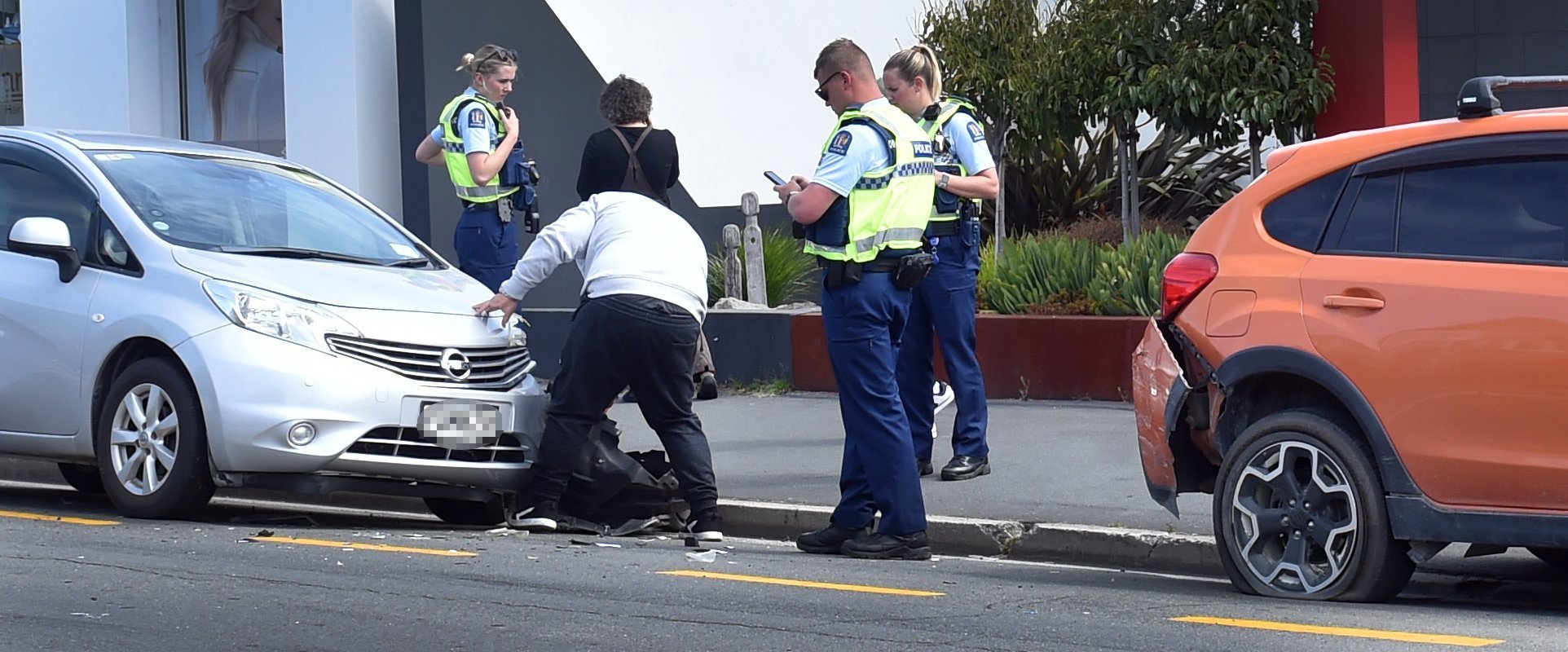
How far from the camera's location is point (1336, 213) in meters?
6.07

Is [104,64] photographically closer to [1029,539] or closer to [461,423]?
[461,423]

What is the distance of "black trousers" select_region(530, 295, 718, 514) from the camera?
759 cm

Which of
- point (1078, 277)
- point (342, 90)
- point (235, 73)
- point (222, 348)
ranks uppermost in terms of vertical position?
point (235, 73)

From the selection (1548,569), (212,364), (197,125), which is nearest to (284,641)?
(212,364)

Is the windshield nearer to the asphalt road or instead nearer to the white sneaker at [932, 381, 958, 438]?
the asphalt road

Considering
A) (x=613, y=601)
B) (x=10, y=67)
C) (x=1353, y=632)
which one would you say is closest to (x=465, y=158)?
(x=613, y=601)

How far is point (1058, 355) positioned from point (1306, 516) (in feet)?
18.4

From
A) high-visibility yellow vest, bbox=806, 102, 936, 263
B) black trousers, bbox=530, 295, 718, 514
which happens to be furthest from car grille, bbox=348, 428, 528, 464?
high-visibility yellow vest, bbox=806, 102, 936, 263

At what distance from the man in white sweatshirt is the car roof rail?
311 centimetres

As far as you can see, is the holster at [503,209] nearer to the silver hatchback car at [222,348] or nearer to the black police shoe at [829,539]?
the silver hatchback car at [222,348]

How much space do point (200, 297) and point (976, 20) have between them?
8.54 meters

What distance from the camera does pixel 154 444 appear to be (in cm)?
761

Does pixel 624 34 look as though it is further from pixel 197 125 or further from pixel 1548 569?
pixel 1548 569

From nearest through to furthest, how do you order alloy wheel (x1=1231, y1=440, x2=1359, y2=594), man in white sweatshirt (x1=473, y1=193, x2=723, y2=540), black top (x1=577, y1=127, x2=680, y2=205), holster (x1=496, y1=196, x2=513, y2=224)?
alloy wheel (x1=1231, y1=440, x2=1359, y2=594) < man in white sweatshirt (x1=473, y1=193, x2=723, y2=540) < black top (x1=577, y1=127, x2=680, y2=205) < holster (x1=496, y1=196, x2=513, y2=224)
